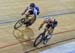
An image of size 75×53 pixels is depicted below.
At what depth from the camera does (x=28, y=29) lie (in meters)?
1.24

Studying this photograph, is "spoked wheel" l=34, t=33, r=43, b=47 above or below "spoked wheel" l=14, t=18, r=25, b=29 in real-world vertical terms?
below

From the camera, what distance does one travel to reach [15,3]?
1.51m

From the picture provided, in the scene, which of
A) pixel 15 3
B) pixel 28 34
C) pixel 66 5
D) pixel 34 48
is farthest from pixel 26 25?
pixel 66 5

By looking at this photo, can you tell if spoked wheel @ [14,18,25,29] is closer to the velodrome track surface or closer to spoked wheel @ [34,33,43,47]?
the velodrome track surface

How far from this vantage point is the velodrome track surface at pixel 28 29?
110cm

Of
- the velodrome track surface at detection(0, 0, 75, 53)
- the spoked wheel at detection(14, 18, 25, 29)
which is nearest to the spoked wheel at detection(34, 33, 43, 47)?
the velodrome track surface at detection(0, 0, 75, 53)

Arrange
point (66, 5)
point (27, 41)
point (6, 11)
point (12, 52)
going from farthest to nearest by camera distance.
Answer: point (66, 5) < point (6, 11) < point (27, 41) < point (12, 52)

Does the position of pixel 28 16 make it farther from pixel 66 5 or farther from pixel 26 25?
pixel 66 5

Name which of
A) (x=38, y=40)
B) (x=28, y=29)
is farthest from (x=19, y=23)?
(x=38, y=40)

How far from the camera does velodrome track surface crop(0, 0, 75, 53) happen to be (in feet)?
3.62

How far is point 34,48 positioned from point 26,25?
0.19 meters

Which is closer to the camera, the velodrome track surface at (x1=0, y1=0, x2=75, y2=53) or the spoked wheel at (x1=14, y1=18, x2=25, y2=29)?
the velodrome track surface at (x1=0, y1=0, x2=75, y2=53)

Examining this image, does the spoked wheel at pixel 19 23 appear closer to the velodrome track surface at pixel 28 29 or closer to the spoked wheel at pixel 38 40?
the velodrome track surface at pixel 28 29

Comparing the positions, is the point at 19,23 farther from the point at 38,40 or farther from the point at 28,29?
the point at 38,40
